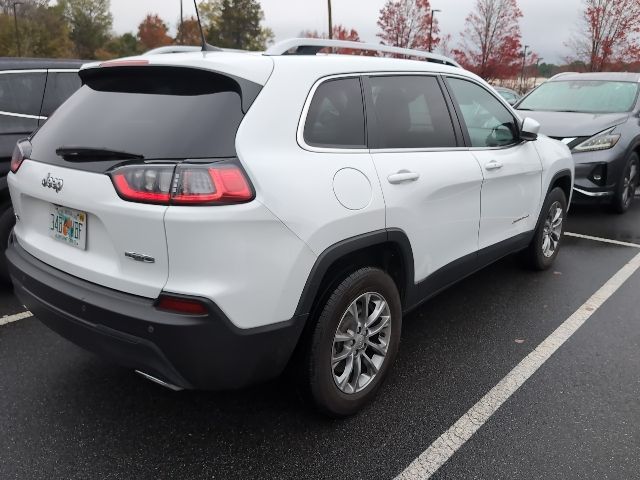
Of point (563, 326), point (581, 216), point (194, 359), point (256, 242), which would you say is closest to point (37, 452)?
point (194, 359)

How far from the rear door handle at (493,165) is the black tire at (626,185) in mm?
3977

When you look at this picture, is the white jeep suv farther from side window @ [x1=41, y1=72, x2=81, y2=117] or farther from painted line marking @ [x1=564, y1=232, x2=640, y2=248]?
painted line marking @ [x1=564, y1=232, x2=640, y2=248]

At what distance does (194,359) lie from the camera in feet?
6.96

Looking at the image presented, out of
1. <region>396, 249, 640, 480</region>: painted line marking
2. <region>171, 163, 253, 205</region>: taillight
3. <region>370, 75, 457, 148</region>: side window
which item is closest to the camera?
<region>171, 163, 253, 205</region>: taillight

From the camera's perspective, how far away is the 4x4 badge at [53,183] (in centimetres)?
241

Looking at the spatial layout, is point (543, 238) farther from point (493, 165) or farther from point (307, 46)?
point (307, 46)

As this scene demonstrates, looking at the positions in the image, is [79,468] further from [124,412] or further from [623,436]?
[623,436]

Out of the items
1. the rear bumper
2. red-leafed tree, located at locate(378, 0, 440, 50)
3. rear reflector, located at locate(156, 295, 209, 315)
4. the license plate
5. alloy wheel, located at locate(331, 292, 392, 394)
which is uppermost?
red-leafed tree, located at locate(378, 0, 440, 50)

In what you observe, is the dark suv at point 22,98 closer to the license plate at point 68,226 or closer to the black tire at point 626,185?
the license plate at point 68,226

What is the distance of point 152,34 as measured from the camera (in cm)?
7094

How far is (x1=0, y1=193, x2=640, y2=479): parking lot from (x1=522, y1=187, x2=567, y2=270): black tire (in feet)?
3.31

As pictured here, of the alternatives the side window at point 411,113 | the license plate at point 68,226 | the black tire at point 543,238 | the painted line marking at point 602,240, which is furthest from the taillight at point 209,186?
the painted line marking at point 602,240

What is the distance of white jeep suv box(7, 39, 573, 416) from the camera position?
2.08 meters

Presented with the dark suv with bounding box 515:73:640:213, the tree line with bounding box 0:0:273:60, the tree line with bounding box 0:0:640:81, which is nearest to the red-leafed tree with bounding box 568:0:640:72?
the tree line with bounding box 0:0:640:81
